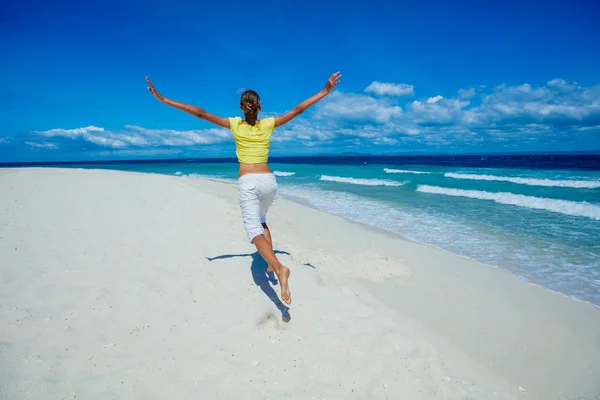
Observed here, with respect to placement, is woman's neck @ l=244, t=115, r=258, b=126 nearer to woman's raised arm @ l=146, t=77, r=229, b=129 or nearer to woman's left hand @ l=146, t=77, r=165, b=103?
woman's raised arm @ l=146, t=77, r=229, b=129

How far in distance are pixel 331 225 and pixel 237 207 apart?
265 cm

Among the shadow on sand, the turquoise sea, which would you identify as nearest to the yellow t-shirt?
the shadow on sand

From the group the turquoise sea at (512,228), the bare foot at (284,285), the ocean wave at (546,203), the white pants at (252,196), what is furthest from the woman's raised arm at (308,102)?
the ocean wave at (546,203)

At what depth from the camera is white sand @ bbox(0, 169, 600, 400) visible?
2650 millimetres

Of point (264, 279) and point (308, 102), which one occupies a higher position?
point (308, 102)

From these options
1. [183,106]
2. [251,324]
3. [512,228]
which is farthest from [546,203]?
[183,106]

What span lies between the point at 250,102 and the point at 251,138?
1.20 feet

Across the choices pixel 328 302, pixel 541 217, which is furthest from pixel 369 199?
pixel 328 302

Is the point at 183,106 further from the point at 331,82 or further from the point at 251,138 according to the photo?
the point at 331,82

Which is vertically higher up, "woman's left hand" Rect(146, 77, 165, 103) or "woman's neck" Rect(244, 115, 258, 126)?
"woman's left hand" Rect(146, 77, 165, 103)

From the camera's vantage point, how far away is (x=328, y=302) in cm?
386

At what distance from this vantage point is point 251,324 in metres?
3.35

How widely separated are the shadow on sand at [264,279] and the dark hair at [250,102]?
7.02 ft

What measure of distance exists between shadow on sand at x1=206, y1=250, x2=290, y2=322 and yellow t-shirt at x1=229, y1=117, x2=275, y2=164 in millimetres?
1643
